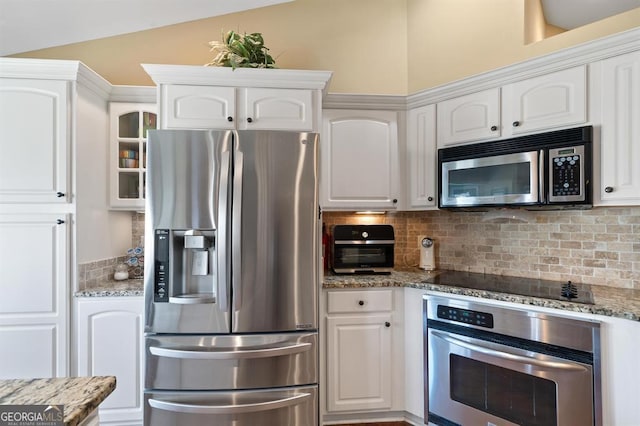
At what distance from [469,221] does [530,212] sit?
1.37ft

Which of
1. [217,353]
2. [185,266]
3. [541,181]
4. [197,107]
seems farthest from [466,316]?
[197,107]

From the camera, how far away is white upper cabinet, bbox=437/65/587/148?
6.55 ft

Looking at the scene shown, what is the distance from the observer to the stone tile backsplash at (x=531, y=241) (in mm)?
2082

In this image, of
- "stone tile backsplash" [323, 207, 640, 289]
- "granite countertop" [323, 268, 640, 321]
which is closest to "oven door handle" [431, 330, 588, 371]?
"granite countertop" [323, 268, 640, 321]

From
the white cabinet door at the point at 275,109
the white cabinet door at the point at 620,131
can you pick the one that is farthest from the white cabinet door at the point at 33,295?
the white cabinet door at the point at 620,131

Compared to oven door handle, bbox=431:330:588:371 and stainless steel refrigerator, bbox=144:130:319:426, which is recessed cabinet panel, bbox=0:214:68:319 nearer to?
stainless steel refrigerator, bbox=144:130:319:426

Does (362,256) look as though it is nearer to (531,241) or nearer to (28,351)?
(531,241)

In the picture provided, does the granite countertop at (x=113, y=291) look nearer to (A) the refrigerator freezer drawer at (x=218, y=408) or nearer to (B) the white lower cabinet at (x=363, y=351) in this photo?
(A) the refrigerator freezer drawer at (x=218, y=408)

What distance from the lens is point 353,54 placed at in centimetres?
304

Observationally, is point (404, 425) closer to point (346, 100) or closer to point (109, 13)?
point (346, 100)

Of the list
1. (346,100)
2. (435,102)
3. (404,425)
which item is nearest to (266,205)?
(346,100)

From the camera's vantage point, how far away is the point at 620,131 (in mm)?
1861

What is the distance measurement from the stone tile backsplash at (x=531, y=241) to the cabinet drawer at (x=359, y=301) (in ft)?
2.23

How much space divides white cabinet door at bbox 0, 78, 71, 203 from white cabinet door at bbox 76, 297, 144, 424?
70 cm
